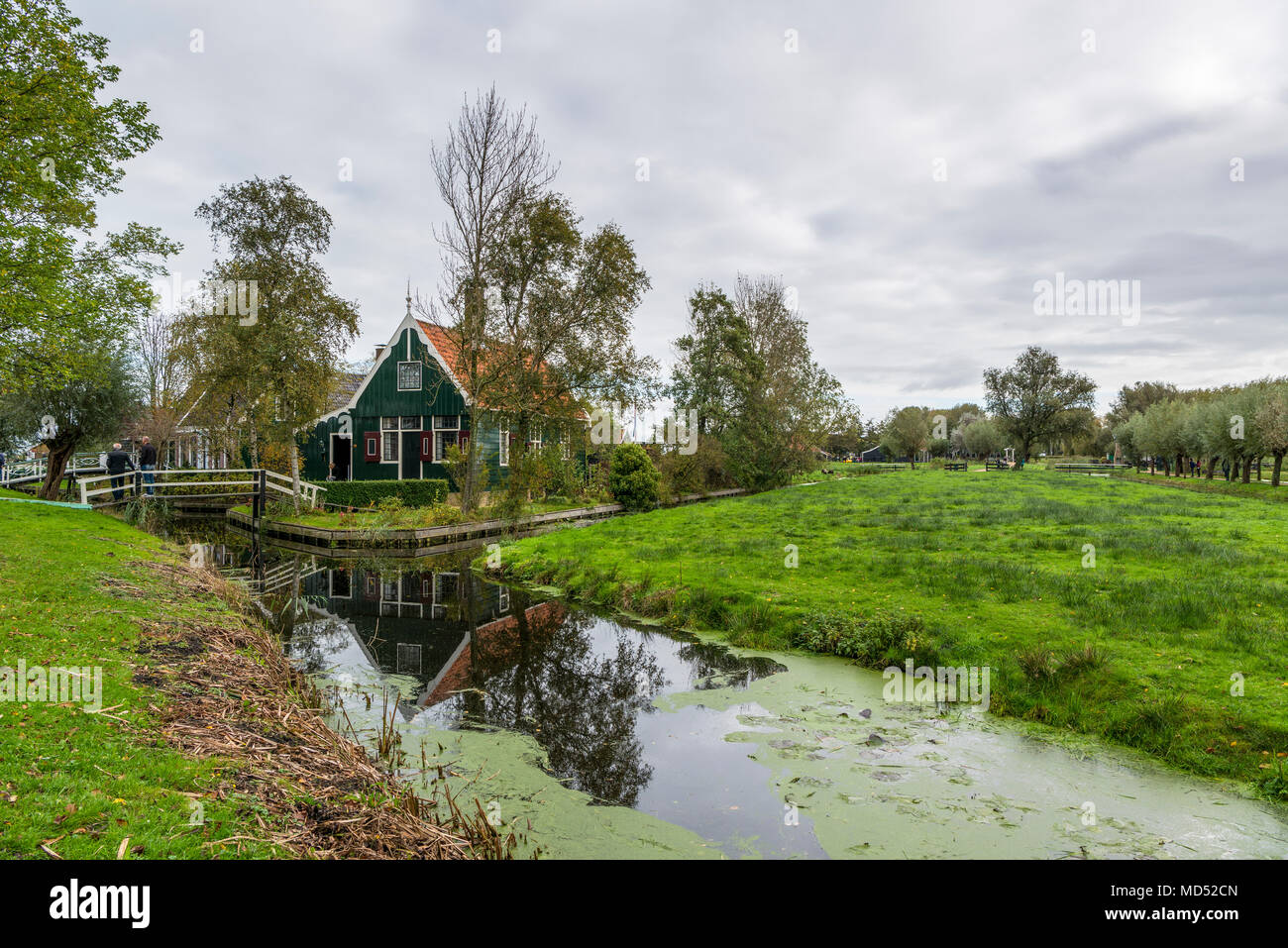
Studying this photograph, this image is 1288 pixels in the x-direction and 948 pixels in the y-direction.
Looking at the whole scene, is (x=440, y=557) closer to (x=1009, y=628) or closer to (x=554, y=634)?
(x=554, y=634)

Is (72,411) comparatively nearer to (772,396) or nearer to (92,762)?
(92,762)

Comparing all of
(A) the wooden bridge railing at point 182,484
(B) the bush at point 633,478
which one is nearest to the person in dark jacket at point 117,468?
(A) the wooden bridge railing at point 182,484

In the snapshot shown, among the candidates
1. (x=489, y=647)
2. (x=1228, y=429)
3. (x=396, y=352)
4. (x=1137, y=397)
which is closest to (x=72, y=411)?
(x=396, y=352)

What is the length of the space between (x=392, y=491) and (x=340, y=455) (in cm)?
942

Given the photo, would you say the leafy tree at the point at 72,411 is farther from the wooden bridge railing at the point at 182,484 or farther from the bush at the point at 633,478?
the bush at the point at 633,478

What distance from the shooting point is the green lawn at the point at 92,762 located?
3.33m

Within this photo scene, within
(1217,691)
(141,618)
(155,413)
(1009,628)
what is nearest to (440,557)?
(141,618)

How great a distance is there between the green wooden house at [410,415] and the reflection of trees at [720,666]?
19328 millimetres

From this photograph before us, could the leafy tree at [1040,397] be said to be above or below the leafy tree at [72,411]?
above

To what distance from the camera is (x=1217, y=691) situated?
5.80m

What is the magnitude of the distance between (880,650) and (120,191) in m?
18.5

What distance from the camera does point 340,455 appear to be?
31.8m

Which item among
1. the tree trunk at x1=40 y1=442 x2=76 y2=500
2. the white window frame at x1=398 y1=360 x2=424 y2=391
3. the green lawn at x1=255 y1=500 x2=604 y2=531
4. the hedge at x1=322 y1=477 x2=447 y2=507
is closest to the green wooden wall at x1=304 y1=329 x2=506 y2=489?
the white window frame at x1=398 y1=360 x2=424 y2=391

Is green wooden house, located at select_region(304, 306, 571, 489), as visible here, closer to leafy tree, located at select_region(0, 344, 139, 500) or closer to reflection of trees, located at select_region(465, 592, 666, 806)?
leafy tree, located at select_region(0, 344, 139, 500)
